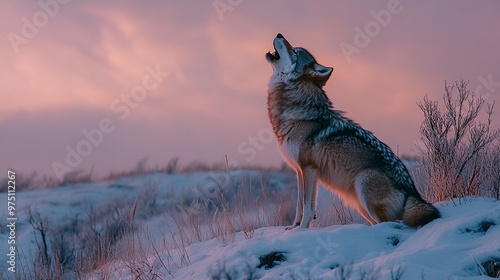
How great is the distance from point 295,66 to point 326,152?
112 cm

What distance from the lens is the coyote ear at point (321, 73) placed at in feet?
24.0

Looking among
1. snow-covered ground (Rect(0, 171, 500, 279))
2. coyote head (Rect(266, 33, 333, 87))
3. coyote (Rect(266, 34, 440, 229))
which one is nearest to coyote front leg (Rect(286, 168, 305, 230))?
coyote (Rect(266, 34, 440, 229))

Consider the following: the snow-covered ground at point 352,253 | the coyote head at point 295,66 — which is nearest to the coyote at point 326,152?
the coyote head at point 295,66

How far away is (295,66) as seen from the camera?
738 cm

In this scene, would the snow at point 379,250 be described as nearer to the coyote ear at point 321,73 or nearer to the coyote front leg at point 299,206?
the coyote front leg at point 299,206

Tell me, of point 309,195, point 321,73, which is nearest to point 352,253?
point 309,195

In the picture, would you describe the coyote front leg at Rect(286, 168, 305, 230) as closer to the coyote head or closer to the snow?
the snow

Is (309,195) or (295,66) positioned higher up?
(295,66)

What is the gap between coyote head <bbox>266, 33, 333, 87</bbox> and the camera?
737cm

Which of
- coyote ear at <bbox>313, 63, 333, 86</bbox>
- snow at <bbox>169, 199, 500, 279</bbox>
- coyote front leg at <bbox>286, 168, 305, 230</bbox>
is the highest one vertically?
coyote ear at <bbox>313, 63, 333, 86</bbox>

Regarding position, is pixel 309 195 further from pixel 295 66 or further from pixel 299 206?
pixel 295 66

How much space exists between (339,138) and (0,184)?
11.4m

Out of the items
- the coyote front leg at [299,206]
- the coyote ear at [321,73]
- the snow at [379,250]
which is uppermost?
the coyote ear at [321,73]

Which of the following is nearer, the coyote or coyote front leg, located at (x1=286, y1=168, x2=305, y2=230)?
the coyote
